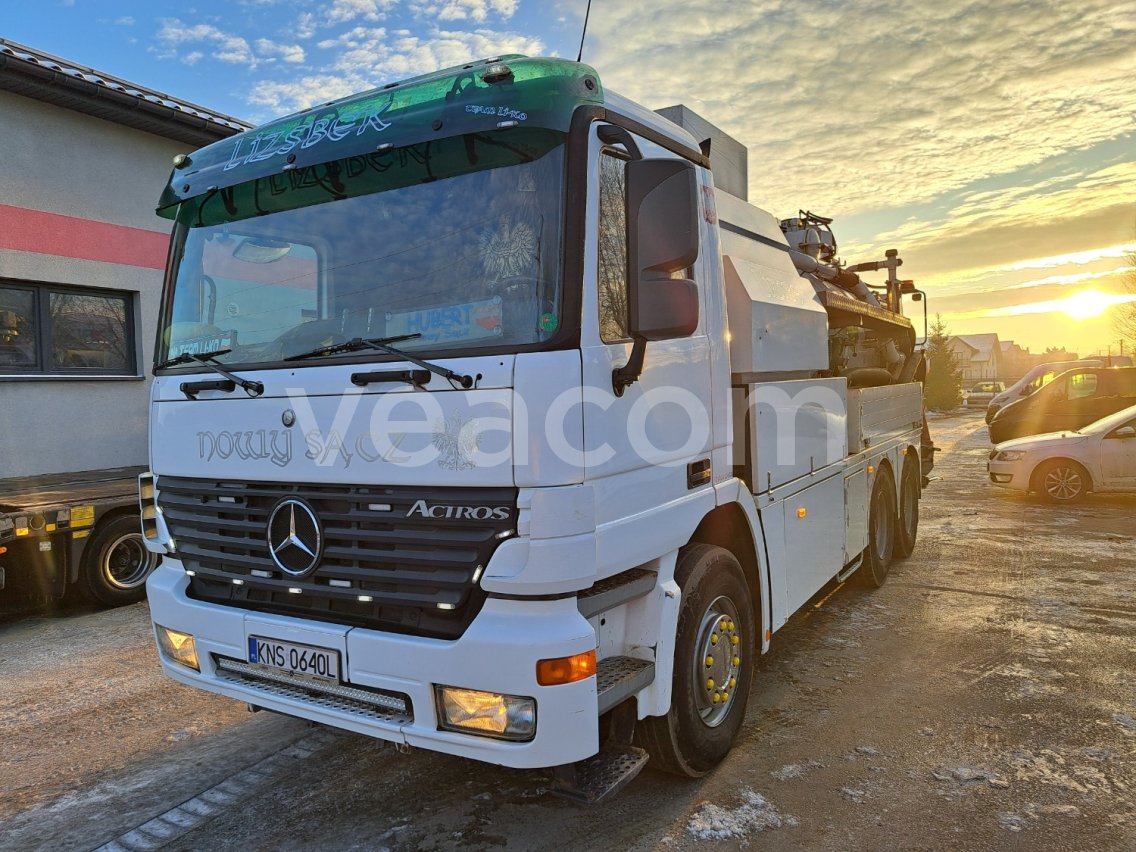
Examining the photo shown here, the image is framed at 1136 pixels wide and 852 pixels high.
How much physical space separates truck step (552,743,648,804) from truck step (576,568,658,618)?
1.91 feet

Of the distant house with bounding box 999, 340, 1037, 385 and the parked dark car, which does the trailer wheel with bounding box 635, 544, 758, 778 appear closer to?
the parked dark car

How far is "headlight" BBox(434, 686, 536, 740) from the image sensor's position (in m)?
2.56

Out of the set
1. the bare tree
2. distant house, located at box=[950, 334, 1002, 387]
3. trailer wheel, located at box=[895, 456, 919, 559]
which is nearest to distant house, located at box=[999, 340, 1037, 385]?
distant house, located at box=[950, 334, 1002, 387]

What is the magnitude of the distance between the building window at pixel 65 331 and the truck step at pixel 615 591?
27.5ft

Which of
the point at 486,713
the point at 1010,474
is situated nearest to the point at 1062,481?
the point at 1010,474

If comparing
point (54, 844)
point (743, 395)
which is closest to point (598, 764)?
point (743, 395)

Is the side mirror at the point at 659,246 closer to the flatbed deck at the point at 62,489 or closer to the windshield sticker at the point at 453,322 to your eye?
the windshield sticker at the point at 453,322

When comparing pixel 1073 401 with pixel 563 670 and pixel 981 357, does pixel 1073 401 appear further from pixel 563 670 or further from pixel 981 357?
pixel 981 357

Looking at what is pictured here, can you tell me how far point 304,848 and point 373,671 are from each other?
850 millimetres

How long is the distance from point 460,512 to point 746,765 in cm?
200

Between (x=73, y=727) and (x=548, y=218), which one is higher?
(x=548, y=218)

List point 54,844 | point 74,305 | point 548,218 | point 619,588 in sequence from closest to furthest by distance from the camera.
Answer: point 548,218, point 619,588, point 54,844, point 74,305

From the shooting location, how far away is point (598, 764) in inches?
116

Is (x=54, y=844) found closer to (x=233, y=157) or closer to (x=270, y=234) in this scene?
(x=270, y=234)
